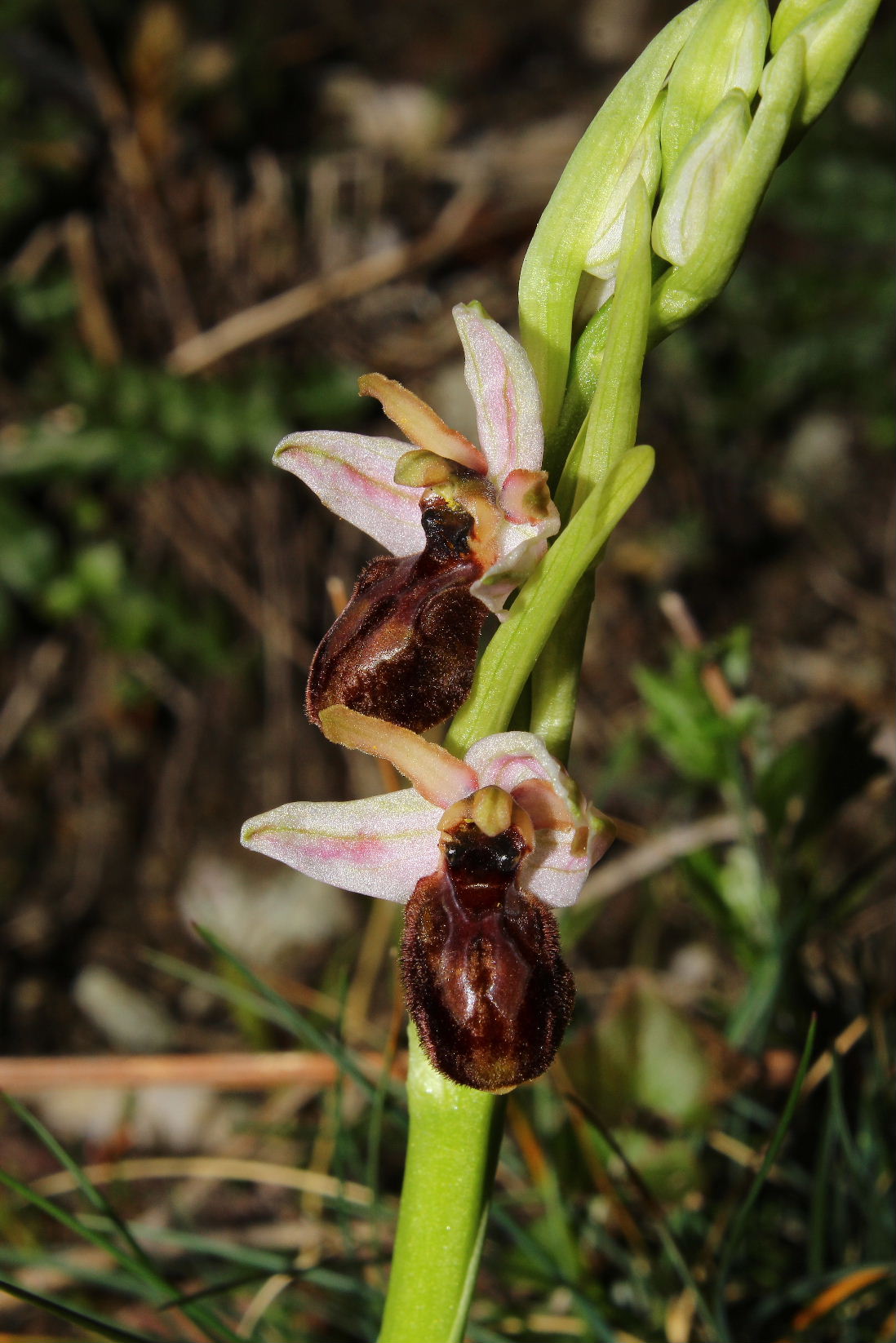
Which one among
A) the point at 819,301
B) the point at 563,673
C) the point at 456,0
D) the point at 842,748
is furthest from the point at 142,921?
the point at 456,0

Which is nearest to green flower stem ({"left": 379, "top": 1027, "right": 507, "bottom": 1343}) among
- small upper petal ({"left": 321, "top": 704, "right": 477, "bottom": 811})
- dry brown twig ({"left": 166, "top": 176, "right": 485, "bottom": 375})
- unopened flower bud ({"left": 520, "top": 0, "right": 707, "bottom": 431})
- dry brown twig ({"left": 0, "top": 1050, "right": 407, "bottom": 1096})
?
small upper petal ({"left": 321, "top": 704, "right": 477, "bottom": 811})

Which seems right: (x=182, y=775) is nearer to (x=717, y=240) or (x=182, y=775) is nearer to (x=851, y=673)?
(x=851, y=673)

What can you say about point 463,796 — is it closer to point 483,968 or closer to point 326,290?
point 483,968

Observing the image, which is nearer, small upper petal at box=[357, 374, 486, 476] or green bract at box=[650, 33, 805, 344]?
green bract at box=[650, 33, 805, 344]

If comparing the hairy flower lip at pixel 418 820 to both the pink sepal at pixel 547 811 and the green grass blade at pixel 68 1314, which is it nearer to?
the pink sepal at pixel 547 811

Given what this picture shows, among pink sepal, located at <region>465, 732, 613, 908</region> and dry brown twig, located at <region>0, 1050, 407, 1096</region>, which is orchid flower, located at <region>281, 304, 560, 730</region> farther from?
dry brown twig, located at <region>0, 1050, 407, 1096</region>

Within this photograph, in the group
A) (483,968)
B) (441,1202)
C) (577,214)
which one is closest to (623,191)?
(577,214)

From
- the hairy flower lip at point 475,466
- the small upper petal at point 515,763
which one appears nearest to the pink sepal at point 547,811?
the small upper petal at point 515,763
